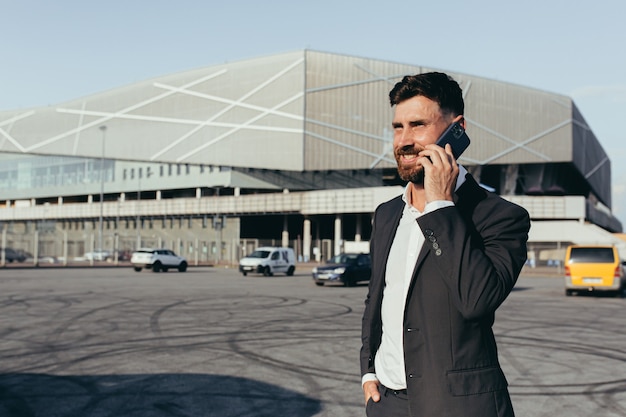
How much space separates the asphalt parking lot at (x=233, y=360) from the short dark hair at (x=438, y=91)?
4037mm

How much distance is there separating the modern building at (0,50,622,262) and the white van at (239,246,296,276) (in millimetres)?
20527

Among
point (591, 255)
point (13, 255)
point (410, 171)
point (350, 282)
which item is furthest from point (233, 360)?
point (13, 255)

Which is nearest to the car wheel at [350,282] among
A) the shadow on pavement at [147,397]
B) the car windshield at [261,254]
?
the car windshield at [261,254]

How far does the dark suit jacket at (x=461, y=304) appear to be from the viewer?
2.23 m

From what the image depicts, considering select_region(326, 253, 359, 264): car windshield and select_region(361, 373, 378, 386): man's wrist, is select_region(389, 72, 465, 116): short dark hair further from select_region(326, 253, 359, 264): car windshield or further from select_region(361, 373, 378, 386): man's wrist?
select_region(326, 253, 359, 264): car windshield

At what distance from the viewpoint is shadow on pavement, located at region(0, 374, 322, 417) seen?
19.2 ft

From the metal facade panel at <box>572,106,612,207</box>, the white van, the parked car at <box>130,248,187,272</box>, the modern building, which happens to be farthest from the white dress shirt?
the metal facade panel at <box>572,106,612,207</box>

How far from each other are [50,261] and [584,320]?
44.3 meters

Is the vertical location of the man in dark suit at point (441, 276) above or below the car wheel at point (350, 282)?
above

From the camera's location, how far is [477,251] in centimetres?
224

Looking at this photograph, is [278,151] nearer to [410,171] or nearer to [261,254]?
[261,254]

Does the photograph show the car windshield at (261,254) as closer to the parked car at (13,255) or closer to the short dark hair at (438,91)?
the parked car at (13,255)

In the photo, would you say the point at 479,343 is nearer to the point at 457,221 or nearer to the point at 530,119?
the point at 457,221

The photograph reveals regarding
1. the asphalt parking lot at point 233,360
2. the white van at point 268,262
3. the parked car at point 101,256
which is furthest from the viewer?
the parked car at point 101,256
